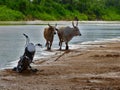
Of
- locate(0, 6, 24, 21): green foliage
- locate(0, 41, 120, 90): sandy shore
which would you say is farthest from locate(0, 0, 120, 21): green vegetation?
locate(0, 41, 120, 90): sandy shore

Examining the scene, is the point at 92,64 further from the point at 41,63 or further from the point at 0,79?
the point at 0,79

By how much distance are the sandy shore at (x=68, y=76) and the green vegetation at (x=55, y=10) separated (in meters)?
78.1

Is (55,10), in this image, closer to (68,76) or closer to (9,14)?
(9,14)

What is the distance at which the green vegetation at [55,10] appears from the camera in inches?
4082

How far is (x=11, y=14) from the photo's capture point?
100812 mm

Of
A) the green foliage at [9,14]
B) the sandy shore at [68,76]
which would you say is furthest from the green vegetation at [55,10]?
the sandy shore at [68,76]

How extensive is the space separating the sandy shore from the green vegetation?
7810 centimetres

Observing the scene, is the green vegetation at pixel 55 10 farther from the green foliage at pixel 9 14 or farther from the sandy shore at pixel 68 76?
the sandy shore at pixel 68 76

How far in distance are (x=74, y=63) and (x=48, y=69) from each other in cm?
241

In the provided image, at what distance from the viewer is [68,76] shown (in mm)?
16469

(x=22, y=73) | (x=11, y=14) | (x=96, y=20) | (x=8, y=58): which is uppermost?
(x=22, y=73)

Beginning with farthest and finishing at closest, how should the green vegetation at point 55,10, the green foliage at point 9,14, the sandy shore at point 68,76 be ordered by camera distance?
the green vegetation at point 55,10 < the green foliage at point 9,14 < the sandy shore at point 68,76

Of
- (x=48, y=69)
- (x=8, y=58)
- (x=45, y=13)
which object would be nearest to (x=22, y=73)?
(x=48, y=69)

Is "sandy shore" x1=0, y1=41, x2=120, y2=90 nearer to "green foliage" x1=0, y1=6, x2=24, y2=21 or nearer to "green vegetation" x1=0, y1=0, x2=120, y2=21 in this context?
"green foliage" x1=0, y1=6, x2=24, y2=21
